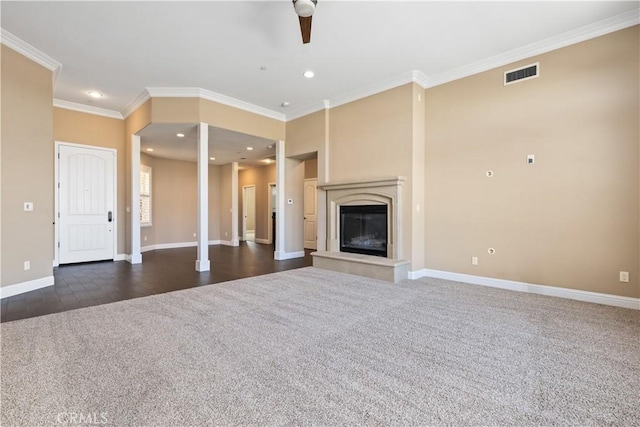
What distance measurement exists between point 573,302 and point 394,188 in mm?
2703

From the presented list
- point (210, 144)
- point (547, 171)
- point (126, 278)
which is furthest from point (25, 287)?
point (547, 171)

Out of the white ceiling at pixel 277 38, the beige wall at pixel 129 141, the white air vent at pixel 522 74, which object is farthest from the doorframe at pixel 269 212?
the white air vent at pixel 522 74

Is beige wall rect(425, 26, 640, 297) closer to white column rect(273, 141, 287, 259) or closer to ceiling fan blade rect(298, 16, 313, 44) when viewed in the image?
ceiling fan blade rect(298, 16, 313, 44)

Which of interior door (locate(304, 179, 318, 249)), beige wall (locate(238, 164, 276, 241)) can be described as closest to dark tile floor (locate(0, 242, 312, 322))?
interior door (locate(304, 179, 318, 249))

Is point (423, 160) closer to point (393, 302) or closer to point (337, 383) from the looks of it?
point (393, 302)

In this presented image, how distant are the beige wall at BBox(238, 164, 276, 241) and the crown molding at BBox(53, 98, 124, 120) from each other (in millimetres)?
4641

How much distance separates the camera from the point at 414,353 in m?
2.28

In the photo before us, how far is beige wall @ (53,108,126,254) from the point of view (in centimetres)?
587

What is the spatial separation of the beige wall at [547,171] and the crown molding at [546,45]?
80 mm

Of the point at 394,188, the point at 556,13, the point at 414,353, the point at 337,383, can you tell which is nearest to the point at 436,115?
the point at 394,188

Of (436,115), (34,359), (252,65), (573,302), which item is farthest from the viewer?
(436,115)

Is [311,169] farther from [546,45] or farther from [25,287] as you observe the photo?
[25,287]

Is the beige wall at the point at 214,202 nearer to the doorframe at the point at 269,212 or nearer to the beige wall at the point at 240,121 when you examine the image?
the doorframe at the point at 269,212

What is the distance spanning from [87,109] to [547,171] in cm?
826
